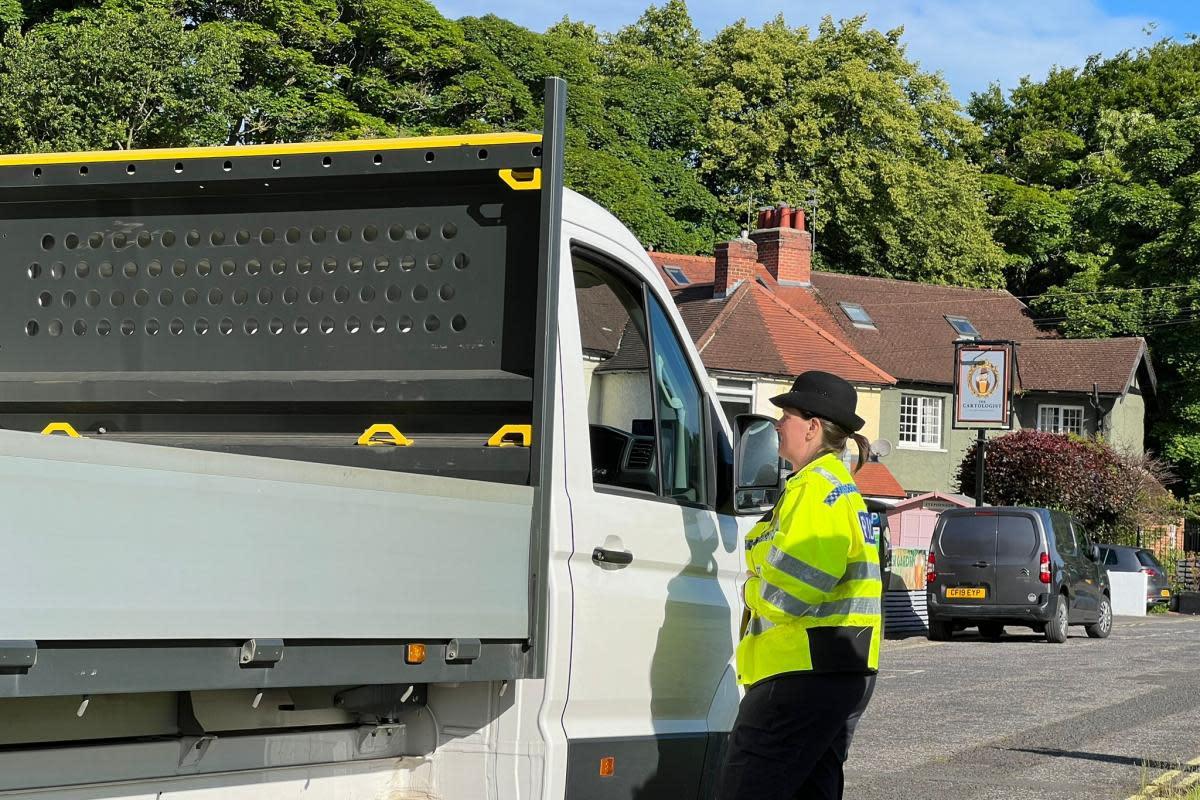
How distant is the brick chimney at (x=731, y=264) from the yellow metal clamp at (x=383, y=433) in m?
39.6

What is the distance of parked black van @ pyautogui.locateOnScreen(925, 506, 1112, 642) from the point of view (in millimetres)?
23234

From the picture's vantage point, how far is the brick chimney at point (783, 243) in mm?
48406

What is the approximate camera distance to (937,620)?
24125 millimetres

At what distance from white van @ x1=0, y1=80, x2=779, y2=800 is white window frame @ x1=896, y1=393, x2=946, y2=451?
46.5m

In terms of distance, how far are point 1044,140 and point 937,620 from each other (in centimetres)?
4655

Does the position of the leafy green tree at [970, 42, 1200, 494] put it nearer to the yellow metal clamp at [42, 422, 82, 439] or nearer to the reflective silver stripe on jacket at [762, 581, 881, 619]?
the reflective silver stripe on jacket at [762, 581, 881, 619]

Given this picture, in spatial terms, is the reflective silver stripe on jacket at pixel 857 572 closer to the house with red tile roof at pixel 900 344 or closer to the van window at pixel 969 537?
the van window at pixel 969 537

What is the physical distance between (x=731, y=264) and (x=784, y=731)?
3984 centimetres

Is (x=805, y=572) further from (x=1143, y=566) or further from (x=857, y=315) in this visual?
(x=857, y=315)

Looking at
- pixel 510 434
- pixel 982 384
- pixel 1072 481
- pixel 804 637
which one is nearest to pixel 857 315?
pixel 1072 481

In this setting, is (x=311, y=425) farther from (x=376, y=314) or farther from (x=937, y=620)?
(x=937, y=620)

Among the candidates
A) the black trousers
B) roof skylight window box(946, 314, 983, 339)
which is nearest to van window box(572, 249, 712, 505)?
the black trousers

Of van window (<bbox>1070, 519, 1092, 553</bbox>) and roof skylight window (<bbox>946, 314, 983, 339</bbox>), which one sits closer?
van window (<bbox>1070, 519, 1092, 553</bbox>)

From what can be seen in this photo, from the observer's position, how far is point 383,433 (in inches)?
188
